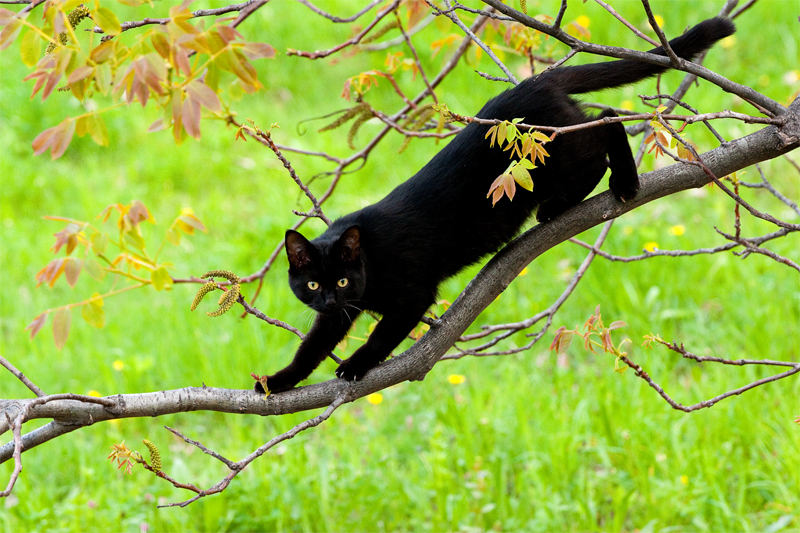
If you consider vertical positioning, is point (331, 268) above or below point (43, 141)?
above

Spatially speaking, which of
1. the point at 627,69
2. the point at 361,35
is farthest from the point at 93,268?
the point at 627,69

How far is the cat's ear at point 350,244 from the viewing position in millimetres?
2164

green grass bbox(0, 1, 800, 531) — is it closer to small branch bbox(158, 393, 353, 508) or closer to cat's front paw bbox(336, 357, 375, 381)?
cat's front paw bbox(336, 357, 375, 381)

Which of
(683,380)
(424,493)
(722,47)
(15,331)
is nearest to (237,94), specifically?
(424,493)

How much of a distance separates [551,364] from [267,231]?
1.97 m

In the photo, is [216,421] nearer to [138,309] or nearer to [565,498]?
[138,309]

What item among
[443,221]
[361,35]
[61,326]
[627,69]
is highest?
[361,35]

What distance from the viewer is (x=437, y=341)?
181 centimetres

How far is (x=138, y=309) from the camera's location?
4.29 meters

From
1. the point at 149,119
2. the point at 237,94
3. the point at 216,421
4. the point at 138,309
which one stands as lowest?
the point at 237,94

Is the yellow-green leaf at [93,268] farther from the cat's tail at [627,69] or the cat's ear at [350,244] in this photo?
the cat's tail at [627,69]

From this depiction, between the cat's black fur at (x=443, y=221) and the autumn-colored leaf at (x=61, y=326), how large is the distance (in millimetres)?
921

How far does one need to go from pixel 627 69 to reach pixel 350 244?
1.00 m

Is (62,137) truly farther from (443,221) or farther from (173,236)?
(443,221)
